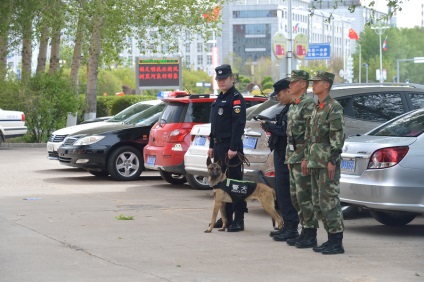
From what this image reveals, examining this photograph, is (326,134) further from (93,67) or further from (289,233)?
(93,67)

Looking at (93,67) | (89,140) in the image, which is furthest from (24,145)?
(89,140)

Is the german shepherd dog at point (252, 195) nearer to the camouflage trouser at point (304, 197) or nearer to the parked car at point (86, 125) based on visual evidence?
the camouflage trouser at point (304, 197)

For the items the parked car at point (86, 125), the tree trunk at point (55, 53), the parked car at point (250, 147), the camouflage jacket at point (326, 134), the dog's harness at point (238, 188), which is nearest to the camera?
the camouflage jacket at point (326, 134)

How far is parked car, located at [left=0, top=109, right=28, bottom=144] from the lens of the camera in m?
29.8

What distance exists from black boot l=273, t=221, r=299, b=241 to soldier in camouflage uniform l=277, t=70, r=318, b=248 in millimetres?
384

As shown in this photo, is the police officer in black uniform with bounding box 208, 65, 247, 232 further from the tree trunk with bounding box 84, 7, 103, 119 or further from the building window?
the building window

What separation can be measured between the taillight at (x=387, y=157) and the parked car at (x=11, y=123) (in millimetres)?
20714

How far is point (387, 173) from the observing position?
10.5 meters

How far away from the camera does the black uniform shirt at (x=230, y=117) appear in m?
11.2

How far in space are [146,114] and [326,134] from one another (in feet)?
33.1

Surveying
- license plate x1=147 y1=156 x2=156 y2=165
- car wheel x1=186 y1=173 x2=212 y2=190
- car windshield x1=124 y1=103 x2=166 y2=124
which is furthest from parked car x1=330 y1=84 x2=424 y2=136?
car windshield x1=124 y1=103 x2=166 y2=124

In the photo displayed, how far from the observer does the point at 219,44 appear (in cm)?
19062

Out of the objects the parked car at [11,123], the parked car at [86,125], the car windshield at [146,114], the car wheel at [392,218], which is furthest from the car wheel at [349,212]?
the parked car at [11,123]

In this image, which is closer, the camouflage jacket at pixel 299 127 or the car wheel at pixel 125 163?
the camouflage jacket at pixel 299 127
